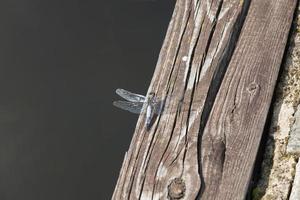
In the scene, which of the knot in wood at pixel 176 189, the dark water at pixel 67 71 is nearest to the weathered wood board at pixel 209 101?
the knot in wood at pixel 176 189

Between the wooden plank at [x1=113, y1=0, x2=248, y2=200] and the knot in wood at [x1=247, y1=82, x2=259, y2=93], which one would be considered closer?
the wooden plank at [x1=113, y1=0, x2=248, y2=200]

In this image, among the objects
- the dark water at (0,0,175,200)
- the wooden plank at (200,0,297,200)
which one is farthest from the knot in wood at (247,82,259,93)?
the dark water at (0,0,175,200)

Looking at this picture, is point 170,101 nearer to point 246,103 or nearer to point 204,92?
point 204,92

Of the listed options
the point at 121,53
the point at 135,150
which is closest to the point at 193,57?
the point at 135,150

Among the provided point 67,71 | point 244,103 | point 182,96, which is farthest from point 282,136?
point 67,71

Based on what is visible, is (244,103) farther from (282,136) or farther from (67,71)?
(67,71)

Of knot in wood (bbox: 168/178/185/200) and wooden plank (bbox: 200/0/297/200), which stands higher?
wooden plank (bbox: 200/0/297/200)

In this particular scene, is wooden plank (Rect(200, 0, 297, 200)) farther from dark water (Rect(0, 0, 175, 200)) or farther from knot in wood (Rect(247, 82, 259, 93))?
dark water (Rect(0, 0, 175, 200))
